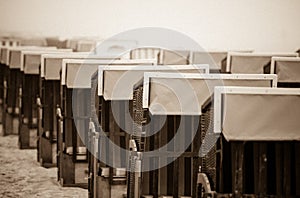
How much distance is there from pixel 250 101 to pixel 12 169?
3.30 m

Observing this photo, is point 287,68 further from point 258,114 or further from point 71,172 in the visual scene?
point 258,114

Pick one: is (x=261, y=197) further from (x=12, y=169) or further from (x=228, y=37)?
(x=228, y=37)

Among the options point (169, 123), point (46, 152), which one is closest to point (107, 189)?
point (169, 123)

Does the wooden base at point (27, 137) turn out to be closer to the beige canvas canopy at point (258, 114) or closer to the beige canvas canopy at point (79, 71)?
the beige canvas canopy at point (79, 71)

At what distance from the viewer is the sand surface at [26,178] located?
469 cm

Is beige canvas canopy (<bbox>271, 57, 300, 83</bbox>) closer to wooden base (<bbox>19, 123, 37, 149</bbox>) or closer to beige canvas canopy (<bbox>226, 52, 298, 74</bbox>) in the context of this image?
beige canvas canopy (<bbox>226, 52, 298, 74</bbox>)

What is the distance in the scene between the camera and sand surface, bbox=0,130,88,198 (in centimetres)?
469

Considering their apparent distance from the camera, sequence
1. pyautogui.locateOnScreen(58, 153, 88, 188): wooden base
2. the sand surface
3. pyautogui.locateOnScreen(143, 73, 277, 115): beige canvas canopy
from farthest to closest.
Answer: pyautogui.locateOnScreen(58, 153, 88, 188): wooden base, the sand surface, pyautogui.locateOnScreen(143, 73, 277, 115): beige canvas canopy

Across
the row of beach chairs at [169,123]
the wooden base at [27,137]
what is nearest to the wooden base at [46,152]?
the row of beach chairs at [169,123]

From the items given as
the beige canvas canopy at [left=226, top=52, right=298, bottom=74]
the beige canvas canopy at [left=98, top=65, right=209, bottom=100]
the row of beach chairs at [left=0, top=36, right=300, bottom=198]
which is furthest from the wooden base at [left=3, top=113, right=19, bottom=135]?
the beige canvas canopy at [left=98, top=65, right=209, bottom=100]

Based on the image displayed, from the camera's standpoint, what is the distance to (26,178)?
516 centimetres

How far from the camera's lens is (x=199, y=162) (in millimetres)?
3410

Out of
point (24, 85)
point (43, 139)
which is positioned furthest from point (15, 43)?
point (43, 139)

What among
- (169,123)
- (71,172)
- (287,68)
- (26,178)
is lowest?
(26,178)
